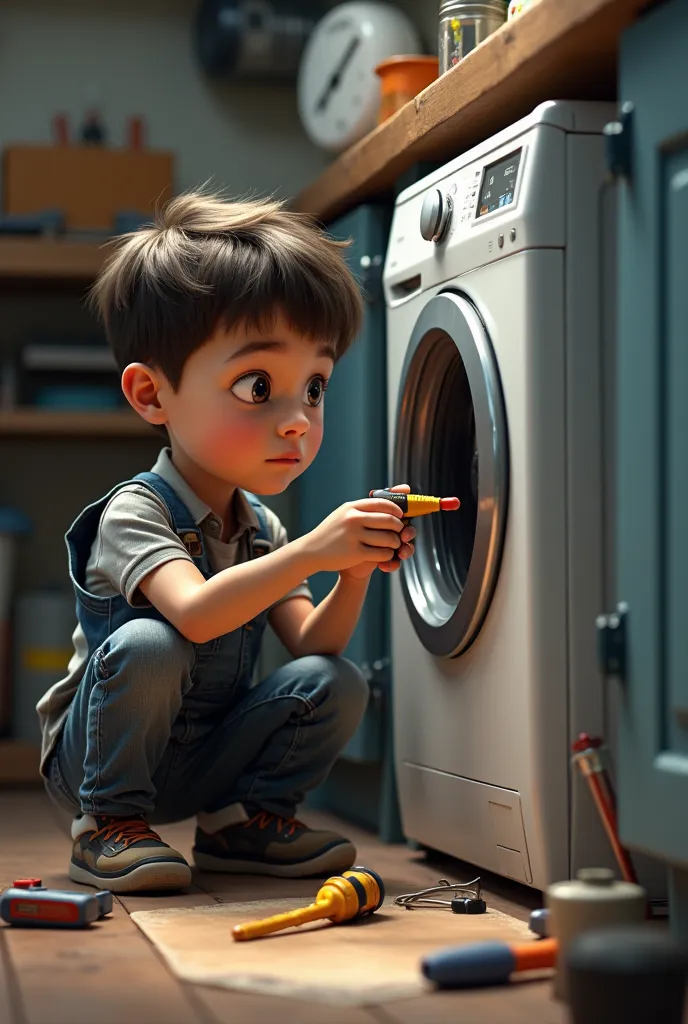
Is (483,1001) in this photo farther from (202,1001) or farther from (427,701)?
(427,701)

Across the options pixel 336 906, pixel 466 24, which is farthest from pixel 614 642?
pixel 466 24

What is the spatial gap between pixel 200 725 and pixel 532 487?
2.00ft

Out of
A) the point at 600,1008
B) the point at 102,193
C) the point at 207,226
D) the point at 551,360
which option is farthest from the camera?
the point at 102,193

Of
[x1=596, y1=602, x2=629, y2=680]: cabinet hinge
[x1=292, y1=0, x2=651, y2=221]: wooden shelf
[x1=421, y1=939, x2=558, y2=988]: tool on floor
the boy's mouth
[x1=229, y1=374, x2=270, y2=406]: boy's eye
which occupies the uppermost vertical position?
[x1=292, y1=0, x2=651, y2=221]: wooden shelf

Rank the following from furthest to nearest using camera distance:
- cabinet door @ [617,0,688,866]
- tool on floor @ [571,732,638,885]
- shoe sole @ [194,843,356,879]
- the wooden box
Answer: the wooden box < shoe sole @ [194,843,356,879] < tool on floor @ [571,732,638,885] < cabinet door @ [617,0,688,866]

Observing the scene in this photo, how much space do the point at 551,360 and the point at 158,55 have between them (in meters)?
2.12

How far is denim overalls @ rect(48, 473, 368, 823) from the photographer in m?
1.69

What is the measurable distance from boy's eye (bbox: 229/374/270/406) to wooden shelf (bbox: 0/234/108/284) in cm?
131

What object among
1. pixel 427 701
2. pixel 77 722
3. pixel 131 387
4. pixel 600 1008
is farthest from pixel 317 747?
pixel 600 1008

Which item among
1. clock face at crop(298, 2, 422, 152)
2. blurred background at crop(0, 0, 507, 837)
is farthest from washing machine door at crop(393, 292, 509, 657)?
clock face at crop(298, 2, 422, 152)

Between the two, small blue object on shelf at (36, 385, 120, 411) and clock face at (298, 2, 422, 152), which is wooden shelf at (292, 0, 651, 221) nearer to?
clock face at (298, 2, 422, 152)

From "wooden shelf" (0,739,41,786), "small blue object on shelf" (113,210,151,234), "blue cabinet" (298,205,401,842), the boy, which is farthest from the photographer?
"small blue object on shelf" (113,210,151,234)

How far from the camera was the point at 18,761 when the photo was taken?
111 inches

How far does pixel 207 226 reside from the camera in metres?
1.82
